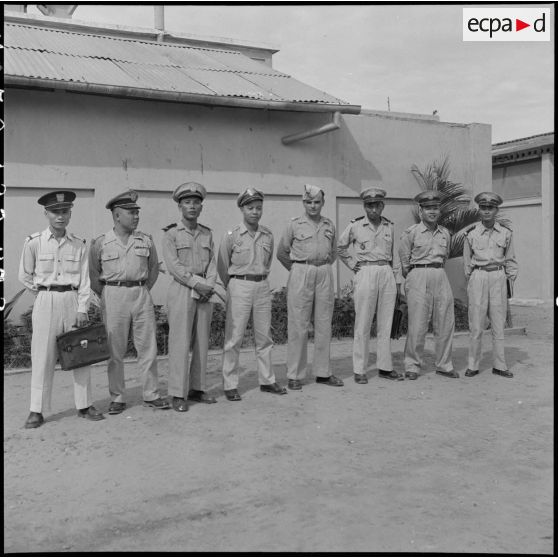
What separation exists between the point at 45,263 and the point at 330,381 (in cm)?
308

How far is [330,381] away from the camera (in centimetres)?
671

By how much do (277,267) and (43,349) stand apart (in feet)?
16.9

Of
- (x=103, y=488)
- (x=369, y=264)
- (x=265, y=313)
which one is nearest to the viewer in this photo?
(x=103, y=488)

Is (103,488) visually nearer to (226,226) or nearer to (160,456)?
(160,456)

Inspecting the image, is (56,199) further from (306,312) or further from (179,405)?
(306,312)

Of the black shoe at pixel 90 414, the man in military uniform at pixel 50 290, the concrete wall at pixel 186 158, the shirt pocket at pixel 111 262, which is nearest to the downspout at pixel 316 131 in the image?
the concrete wall at pixel 186 158

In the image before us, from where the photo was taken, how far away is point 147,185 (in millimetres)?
8930

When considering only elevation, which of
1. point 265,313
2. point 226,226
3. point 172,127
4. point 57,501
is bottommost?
point 57,501

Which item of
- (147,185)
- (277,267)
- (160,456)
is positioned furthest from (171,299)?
(277,267)

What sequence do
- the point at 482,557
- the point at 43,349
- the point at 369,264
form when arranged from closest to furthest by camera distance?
1. the point at 482,557
2. the point at 43,349
3. the point at 369,264

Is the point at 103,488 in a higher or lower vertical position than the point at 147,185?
lower

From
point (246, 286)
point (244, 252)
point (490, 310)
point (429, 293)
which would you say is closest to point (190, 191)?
point (244, 252)

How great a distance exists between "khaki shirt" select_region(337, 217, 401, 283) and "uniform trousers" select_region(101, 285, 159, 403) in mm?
2406

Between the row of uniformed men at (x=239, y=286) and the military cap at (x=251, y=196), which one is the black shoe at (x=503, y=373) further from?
the military cap at (x=251, y=196)
